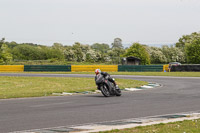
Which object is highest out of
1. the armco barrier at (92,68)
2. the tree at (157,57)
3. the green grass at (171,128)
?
the tree at (157,57)

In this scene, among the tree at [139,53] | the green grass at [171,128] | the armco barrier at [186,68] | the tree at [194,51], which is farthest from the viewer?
the tree at [139,53]

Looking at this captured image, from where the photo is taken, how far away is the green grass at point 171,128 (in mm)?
6803

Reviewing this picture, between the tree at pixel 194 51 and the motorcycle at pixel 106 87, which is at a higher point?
the tree at pixel 194 51

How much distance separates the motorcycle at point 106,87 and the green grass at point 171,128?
776cm

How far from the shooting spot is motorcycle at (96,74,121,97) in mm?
15396

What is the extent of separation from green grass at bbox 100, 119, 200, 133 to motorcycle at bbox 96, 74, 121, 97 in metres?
7.76

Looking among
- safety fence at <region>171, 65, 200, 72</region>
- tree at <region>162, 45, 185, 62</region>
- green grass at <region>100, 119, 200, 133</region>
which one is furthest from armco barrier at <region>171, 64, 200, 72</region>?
tree at <region>162, 45, 185, 62</region>

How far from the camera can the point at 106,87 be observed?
15.8m

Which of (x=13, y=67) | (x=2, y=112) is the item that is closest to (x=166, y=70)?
(x=13, y=67)

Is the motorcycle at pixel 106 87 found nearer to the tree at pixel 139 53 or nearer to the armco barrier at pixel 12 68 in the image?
the armco barrier at pixel 12 68

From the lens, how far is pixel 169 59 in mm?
134375

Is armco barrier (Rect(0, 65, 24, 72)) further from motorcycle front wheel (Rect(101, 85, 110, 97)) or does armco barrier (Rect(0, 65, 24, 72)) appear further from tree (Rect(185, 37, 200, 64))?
tree (Rect(185, 37, 200, 64))

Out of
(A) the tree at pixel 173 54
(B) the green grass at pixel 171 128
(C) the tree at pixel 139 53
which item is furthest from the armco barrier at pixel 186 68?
(A) the tree at pixel 173 54

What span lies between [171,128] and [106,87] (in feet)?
28.8
